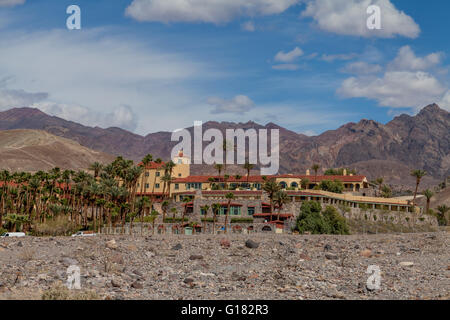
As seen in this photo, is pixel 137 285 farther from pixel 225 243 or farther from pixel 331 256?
pixel 225 243

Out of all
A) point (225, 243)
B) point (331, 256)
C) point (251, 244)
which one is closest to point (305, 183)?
point (225, 243)

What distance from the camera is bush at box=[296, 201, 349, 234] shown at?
69062mm

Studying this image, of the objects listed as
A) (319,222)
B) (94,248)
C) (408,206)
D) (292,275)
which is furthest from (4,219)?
(408,206)

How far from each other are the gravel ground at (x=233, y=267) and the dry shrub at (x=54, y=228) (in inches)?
687

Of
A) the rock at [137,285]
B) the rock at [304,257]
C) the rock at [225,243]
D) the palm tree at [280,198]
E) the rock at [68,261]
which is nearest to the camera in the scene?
the rock at [137,285]

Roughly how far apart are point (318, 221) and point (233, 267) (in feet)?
126

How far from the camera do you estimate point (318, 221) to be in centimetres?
7100

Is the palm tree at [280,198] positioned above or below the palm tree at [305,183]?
below

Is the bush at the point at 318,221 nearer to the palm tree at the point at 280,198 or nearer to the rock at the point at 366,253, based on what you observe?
the palm tree at the point at 280,198

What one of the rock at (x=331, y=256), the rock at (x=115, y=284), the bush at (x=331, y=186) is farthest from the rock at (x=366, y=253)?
the bush at (x=331, y=186)

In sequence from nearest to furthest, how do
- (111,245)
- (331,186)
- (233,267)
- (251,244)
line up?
(233,267)
(111,245)
(251,244)
(331,186)

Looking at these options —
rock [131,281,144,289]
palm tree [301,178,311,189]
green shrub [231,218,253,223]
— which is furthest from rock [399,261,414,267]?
palm tree [301,178,311,189]

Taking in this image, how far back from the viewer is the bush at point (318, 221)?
227 ft

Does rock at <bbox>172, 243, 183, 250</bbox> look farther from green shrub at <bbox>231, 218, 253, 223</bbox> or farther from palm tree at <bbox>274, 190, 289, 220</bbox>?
green shrub at <bbox>231, 218, 253, 223</bbox>
